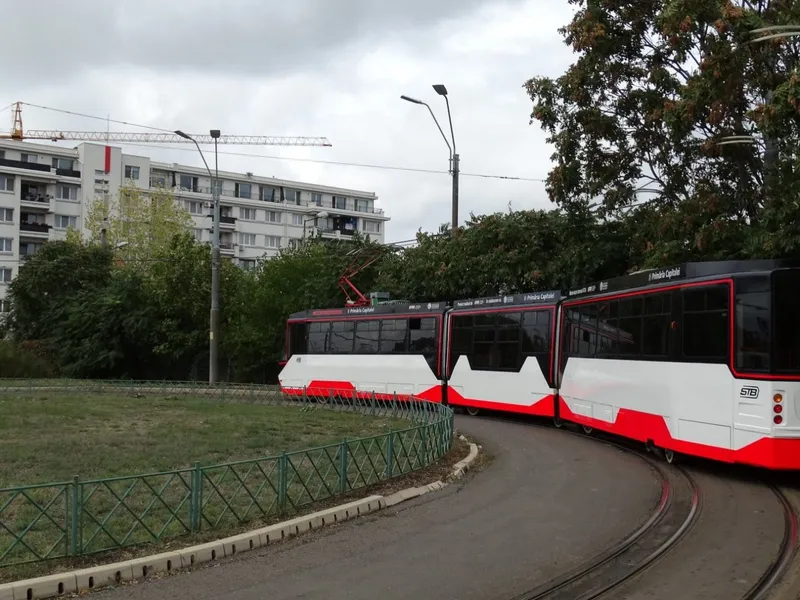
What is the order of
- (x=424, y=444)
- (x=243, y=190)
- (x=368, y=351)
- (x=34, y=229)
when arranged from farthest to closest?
(x=243, y=190)
(x=34, y=229)
(x=368, y=351)
(x=424, y=444)

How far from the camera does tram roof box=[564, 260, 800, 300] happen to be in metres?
11.6

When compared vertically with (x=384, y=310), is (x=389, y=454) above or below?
below

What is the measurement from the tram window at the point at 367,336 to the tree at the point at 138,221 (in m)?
33.8

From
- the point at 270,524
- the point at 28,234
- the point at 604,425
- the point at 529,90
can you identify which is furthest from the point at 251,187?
the point at 270,524

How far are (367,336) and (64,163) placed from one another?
57.8 metres

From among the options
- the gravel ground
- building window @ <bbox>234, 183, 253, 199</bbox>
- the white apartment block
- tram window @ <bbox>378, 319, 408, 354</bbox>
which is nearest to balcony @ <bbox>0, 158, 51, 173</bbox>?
the white apartment block

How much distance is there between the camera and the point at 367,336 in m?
27.8

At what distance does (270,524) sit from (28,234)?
68035 mm

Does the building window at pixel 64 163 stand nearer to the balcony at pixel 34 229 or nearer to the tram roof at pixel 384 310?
the balcony at pixel 34 229

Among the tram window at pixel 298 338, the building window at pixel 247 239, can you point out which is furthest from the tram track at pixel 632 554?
the building window at pixel 247 239

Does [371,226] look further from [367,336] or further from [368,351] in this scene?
[368,351]

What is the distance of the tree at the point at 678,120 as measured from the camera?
55.6 ft

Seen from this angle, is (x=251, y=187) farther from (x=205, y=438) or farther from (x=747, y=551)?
(x=747, y=551)

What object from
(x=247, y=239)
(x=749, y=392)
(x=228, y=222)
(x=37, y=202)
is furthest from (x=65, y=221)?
(x=749, y=392)
